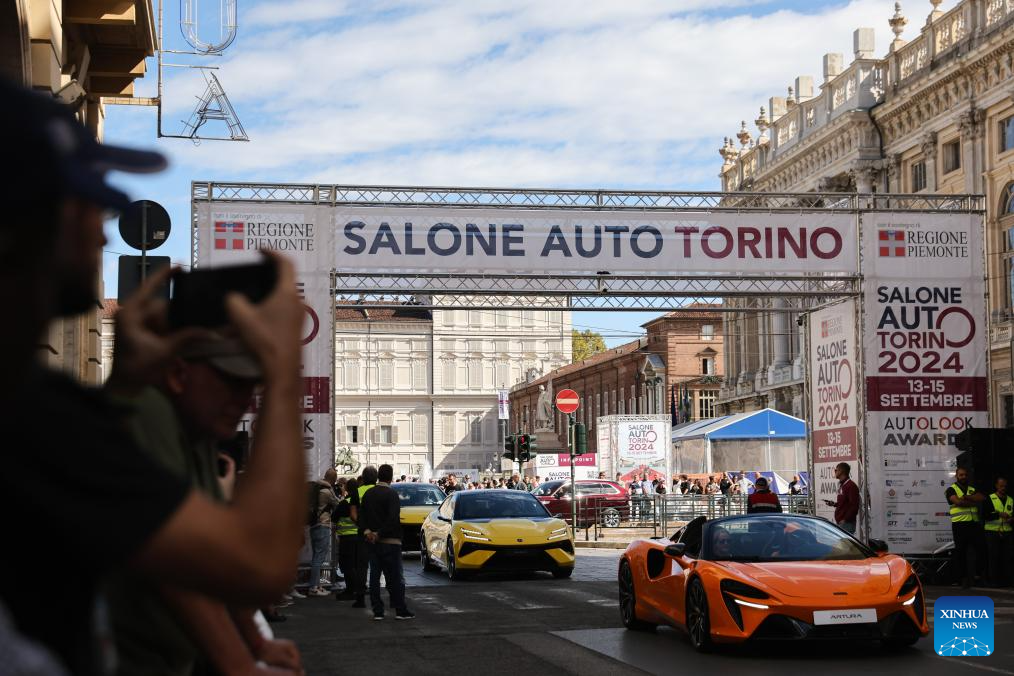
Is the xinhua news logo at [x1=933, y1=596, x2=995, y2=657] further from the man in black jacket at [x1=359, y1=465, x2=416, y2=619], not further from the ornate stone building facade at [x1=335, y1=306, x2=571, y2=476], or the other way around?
the ornate stone building facade at [x1=335, y1=306, x2=571, y2=476]

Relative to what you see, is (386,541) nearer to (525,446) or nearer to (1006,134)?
(525,446)

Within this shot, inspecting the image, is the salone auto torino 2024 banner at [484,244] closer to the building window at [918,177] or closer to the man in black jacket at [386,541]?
the man in black jacket at [386,541]

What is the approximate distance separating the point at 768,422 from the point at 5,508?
4889cm

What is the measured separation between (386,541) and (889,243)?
10207 mm

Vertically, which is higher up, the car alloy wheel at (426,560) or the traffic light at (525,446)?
the traffic light at (525,446)

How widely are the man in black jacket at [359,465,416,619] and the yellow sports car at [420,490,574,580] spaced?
5.87 meters

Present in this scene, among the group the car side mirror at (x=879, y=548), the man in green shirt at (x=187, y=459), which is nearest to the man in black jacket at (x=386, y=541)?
the car side mirror at (x=879, y=548)

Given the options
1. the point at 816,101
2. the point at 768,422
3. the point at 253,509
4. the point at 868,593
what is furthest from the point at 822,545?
the point at 816,101

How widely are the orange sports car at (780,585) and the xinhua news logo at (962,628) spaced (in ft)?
2.84

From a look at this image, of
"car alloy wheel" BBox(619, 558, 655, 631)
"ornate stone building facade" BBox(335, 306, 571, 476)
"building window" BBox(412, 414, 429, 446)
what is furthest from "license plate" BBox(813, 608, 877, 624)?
"building window" BBox(412, 414, 429, 446)

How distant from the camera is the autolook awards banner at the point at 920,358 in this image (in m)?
22.0

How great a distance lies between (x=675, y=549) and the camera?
526 inches

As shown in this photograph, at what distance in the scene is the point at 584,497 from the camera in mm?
39500

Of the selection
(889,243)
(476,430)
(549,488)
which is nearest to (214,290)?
(889,243)
